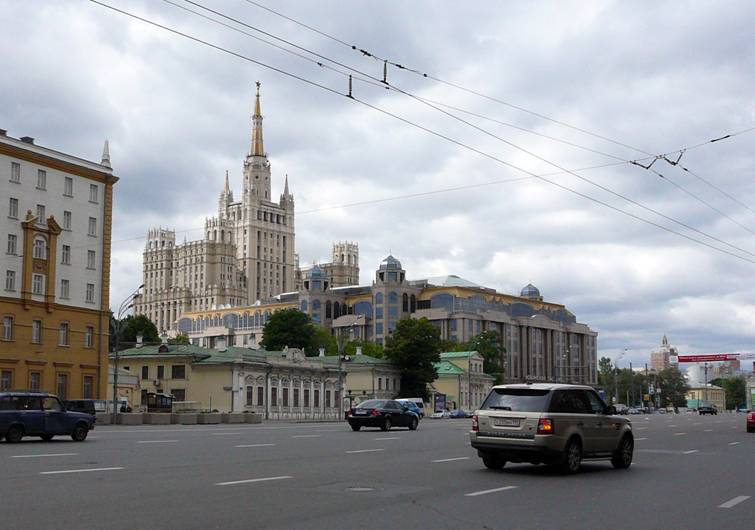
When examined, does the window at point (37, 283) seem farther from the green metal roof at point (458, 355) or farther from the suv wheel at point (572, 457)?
the green metal roof at point (458, 355)

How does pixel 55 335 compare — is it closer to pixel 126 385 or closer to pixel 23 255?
pixel 23 255

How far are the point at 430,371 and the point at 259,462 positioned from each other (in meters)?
94.0

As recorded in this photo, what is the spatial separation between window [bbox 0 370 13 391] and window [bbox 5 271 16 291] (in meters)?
5.85

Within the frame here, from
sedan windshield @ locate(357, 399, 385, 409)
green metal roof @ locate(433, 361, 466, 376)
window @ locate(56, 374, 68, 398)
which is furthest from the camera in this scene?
green metal roof @ locate(433, 361, 466, 376)

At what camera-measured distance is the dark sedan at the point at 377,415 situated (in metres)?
39.6

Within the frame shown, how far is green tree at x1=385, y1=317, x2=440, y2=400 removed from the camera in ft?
361

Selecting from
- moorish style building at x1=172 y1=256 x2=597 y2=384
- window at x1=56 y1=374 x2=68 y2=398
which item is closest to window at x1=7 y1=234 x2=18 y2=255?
window at x1=56 y1=374 x2=68 y2=398

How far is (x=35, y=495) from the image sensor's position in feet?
41.9

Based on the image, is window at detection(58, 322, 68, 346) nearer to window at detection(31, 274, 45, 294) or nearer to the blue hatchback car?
window at detection(31, 274, 45, 294)

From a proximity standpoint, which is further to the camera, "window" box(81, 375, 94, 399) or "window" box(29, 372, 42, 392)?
"window" box(81, 375, 94, 399)

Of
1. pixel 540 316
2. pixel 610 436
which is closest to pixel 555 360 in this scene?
pixel 540 316

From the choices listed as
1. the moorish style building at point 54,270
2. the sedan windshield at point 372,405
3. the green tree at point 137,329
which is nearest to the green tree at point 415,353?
the green tree at point 137,329

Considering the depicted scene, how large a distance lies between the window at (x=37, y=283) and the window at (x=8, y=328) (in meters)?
2.90

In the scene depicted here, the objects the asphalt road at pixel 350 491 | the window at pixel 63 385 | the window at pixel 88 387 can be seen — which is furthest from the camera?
the window at pixel 88 387
